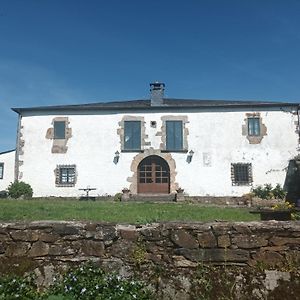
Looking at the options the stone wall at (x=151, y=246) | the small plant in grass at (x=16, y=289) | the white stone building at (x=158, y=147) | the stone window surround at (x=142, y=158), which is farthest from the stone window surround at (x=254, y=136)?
the small plant in grass at (x=16, y=289)

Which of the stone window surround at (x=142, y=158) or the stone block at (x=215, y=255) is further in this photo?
the stone window surround at (x=142, y=158)

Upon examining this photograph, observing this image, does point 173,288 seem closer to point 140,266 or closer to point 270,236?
point 140,266

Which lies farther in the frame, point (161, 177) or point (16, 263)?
point (161, 177)

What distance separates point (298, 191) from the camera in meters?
12.4

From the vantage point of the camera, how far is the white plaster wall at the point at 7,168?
77.4ft

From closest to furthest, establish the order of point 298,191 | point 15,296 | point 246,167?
point 15,296 < point 298,191 < point 246,167

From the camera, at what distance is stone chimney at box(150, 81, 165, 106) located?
24359 millimetres

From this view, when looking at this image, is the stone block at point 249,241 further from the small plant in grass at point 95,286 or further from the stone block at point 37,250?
the stone block at point 37,250

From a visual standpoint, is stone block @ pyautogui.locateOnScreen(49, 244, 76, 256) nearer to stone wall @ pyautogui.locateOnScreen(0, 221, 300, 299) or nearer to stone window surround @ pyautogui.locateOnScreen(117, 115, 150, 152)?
stone wall @ pyautogui.locateOnScreen(0, 221, 300, 299)

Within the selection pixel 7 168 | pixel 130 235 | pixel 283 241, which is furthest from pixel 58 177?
pixel 283 241

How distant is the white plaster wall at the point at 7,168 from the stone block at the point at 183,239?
69.7ft

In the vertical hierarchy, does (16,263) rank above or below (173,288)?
Answer: above

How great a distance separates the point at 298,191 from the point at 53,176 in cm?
1525

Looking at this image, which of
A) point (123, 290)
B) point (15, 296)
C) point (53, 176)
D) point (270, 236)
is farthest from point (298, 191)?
point (53, 176)
